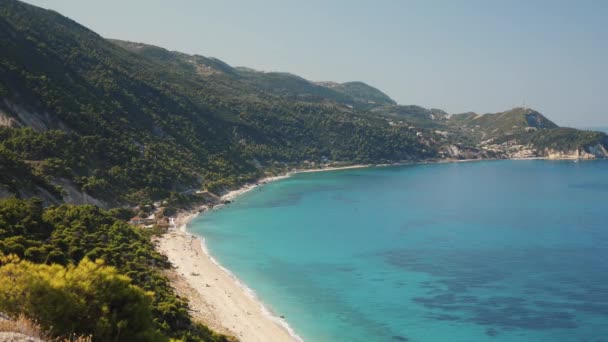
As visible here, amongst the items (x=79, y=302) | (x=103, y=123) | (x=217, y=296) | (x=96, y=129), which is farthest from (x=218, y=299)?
(x=103, y=123)

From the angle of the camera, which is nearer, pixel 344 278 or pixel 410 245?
pixel 344 278

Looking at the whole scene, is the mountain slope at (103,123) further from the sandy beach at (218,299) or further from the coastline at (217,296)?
the sandy beach at (218,299)

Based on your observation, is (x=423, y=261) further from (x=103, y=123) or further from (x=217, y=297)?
(x=103, y=123)

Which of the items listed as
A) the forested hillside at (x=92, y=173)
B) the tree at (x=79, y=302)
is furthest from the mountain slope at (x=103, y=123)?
the tree at (x=79, y=302)

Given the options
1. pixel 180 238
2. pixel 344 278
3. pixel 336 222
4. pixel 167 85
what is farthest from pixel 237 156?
pixel 344 278

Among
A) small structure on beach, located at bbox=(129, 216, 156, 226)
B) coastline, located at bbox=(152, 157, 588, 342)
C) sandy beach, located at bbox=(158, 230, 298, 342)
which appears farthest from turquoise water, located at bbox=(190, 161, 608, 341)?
small structure on beach, located at bbox=(129, 216, 156, 226)

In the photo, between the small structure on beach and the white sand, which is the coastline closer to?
the white sand

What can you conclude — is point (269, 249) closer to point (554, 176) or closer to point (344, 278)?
point (344, 278)
